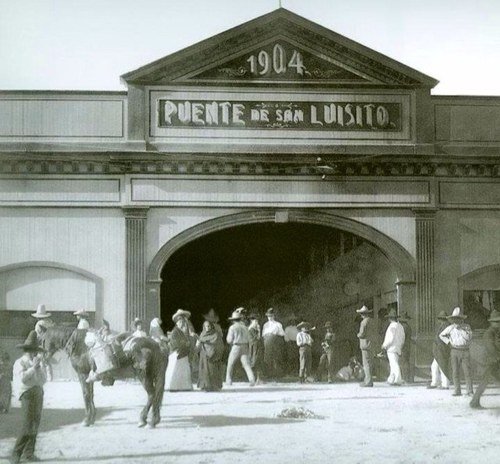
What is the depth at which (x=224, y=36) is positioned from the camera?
70.9ft

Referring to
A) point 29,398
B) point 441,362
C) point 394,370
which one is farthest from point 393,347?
point 29,398

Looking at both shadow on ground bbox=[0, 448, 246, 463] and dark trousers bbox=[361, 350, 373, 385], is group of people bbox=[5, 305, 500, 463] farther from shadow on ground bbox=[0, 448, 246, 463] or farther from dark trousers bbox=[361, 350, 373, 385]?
shadow on ground bbox=[0, 448, 246, 463]

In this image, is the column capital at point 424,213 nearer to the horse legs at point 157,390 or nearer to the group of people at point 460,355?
the group of people at point 460,355

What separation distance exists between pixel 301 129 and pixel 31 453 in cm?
1301

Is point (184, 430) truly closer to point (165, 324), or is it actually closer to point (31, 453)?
point (31, 453)

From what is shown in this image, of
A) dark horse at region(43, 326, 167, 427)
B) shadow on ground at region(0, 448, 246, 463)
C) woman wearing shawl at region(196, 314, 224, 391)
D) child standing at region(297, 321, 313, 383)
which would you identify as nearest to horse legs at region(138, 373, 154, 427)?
dark horse at region(43, 326, 167, 427)

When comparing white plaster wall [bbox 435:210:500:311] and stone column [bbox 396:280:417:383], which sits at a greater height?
white plaster wall [bbox 435:210:500:311]

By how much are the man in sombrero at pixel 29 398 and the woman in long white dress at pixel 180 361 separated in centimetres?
749

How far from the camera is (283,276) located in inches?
1167

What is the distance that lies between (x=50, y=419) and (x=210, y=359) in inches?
210

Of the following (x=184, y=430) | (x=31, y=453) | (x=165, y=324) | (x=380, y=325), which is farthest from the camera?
(x=165, y=324)

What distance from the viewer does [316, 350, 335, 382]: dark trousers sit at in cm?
2136

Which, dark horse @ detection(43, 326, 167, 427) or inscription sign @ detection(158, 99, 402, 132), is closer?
dark horse @ detection(43, 326, 167, 427)

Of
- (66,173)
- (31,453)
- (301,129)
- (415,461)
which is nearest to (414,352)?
(301,129)
